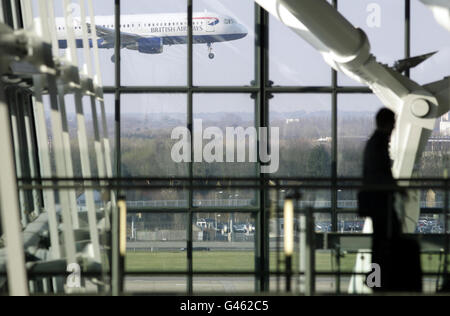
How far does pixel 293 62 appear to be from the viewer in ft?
30.3

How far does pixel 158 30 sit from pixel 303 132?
7.29 ft

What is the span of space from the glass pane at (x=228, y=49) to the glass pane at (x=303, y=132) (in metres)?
0.58

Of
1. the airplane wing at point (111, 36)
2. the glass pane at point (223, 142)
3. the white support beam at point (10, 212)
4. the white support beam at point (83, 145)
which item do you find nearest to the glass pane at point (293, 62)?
the glass pane at point (223, 142)

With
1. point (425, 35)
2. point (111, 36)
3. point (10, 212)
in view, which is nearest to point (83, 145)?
point (111, 36)

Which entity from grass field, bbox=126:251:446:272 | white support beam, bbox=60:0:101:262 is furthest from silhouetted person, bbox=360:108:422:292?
grass field, bbox=126:251:446:272

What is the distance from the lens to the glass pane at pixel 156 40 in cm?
922

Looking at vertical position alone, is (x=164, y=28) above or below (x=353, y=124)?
above

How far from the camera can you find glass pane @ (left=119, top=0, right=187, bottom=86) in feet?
30.2

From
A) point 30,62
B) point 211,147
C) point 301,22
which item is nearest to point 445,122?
point 211,147

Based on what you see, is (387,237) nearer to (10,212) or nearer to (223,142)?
(10,212)

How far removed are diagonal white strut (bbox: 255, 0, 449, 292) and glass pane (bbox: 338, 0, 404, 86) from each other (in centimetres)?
234

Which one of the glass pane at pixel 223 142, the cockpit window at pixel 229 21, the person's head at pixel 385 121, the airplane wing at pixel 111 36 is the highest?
the cockpit window at pixel 229 21

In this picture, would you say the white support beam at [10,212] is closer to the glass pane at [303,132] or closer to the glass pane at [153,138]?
the glass pane at [153,138]

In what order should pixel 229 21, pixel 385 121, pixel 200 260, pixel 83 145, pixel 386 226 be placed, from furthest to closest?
1. pixel 200 260
2. pixel 229 21
3. pixel 83 145
4. pixel 385 121
5. pixel 386 226
